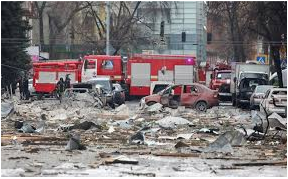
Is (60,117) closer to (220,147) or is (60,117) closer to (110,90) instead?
(110,90)

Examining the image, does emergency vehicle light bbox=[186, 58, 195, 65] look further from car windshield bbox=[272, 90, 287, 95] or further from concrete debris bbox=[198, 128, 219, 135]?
concrete debris bbox=[198, 128, 219, 135]

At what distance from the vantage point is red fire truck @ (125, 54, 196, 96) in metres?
43.5

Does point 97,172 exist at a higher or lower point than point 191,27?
lower

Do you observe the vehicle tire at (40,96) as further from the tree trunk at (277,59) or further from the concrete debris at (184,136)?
the concrete debris at (184,136)

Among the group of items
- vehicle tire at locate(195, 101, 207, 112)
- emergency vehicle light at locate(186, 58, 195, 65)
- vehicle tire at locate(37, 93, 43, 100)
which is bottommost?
vehicle tire at locate(37, 93, 43, 100)

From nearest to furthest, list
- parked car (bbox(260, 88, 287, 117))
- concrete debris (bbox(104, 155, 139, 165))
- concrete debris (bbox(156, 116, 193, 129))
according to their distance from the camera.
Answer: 1. concrete debris (bbox(104, 155, 139, 165))
2. concrete debris (bbox(156, 116, 193, 129))
3. parked car (bbox(260, 88, 287, 117))

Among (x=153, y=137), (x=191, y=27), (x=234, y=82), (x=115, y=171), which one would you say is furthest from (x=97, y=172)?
(x=191, y=27)

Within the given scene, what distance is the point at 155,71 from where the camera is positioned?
4400 centimetres

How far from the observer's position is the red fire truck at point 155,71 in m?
43.5

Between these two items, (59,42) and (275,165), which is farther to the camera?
(59,42)

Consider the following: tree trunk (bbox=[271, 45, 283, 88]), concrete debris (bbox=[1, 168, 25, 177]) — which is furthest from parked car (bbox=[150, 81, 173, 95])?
concrete debris (bbox=[1, 168, 25, 177])

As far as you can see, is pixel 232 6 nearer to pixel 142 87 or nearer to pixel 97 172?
pixel 142 87

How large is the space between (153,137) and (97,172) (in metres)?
6.72

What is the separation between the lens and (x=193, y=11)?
78375 millimetres
